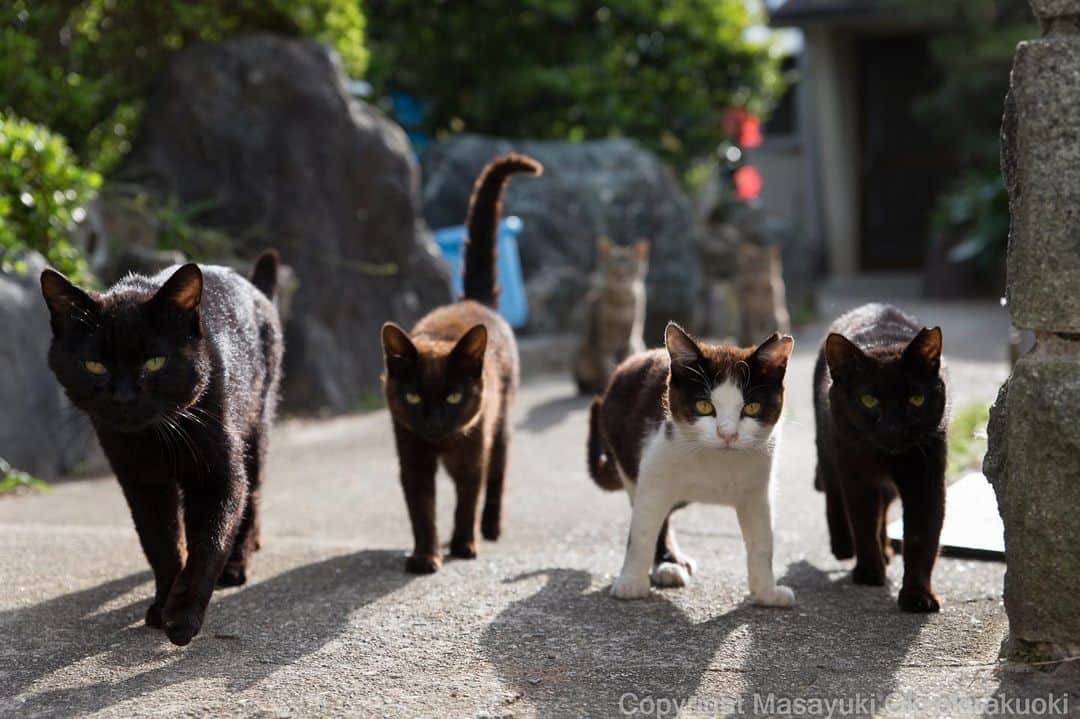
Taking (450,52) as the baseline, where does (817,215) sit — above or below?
below

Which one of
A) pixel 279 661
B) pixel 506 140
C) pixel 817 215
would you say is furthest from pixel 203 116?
pixel 817 215

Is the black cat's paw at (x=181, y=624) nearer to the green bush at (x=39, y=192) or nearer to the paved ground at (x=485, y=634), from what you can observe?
the paved ground at (x=485, y=634)

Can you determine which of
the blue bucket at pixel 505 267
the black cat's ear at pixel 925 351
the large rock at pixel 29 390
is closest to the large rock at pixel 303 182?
the blue bucket at pixel 505 267

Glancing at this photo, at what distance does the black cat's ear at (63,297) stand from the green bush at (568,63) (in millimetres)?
7687

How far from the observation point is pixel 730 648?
2924 mm

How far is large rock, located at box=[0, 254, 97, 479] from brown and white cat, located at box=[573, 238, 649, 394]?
333cm

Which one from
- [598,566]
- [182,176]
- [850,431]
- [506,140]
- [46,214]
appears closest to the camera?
[850,431]

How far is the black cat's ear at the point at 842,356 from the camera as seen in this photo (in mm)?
3248

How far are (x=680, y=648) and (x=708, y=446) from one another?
546 millimetres

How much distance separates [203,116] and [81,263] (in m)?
2.04

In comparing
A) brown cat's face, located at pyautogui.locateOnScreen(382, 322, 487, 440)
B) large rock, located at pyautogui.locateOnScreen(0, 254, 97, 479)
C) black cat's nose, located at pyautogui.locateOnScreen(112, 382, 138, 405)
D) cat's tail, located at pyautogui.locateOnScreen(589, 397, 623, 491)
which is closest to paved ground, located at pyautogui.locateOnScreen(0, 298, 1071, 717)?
cat's tail, located at pyautogui.locateOnScreen(589, 397, 623, 491)

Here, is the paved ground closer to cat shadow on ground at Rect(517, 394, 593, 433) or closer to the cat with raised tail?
the cat with raised tail

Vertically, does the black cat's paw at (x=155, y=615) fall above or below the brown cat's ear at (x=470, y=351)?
below

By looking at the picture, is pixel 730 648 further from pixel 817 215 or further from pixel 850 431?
pixel 817 215
